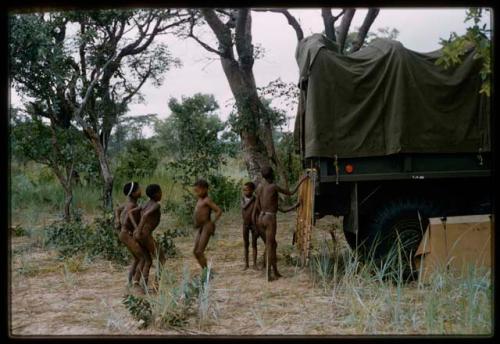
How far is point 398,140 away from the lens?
7113 mm

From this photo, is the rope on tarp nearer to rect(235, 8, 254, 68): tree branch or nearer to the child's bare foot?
the child's bare foot

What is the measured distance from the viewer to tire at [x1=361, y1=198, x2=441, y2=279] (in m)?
7.26

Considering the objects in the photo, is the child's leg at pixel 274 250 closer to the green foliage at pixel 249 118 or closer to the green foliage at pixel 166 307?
the green foliage at pixel 166 307

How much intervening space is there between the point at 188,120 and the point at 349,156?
24.0ft

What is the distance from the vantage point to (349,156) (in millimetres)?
7250

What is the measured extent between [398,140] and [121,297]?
12.1ft

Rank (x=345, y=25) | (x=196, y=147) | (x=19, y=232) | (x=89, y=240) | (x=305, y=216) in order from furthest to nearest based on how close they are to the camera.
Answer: (x=345, y=25) < (x=196, y=147) < (x=19, y=232) < (x=89, y=240) < (x=305, y=216)

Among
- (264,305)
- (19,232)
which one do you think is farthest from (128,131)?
(264,305)

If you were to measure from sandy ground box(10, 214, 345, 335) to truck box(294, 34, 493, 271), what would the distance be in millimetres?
1261

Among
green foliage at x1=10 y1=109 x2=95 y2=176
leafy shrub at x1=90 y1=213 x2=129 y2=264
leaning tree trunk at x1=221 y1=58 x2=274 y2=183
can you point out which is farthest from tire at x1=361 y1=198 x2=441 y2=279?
green foliage at x1=10 y1=109 x2=95 y2=176

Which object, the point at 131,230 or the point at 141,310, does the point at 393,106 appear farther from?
the point at 141,310

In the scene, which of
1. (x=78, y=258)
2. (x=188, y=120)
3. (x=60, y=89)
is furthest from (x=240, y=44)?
(x=78, y=258)
